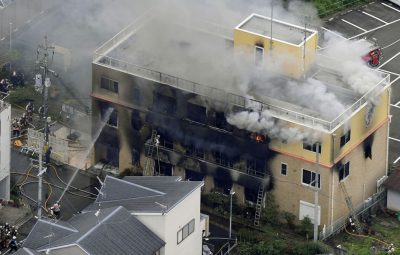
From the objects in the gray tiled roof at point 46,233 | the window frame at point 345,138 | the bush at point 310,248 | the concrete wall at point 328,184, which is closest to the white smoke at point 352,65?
the window frame at point 345,138

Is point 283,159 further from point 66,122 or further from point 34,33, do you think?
point 34,33

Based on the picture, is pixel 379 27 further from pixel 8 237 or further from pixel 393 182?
pixel 8 237

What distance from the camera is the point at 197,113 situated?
77.2 m

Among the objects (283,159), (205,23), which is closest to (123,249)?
(283,159)

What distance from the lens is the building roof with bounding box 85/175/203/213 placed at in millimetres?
68812

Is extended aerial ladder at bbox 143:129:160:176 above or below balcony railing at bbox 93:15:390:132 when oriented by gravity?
below

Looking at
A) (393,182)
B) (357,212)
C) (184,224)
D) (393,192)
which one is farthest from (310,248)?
(393,182)

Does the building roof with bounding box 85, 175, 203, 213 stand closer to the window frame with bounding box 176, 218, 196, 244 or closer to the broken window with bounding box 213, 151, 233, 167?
the window frame with bounding box 176, 218, 196, 244

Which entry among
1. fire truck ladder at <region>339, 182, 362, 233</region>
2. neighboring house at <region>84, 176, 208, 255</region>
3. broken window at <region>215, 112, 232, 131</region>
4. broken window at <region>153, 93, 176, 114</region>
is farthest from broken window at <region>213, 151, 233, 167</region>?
fire truck ladder at <region>339, 182, 362, 233</region>

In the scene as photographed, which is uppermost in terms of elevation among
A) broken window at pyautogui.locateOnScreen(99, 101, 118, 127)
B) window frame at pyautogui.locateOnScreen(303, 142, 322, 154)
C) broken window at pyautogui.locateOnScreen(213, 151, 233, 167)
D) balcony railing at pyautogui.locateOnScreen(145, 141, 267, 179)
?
window frame at pyautogui.locateOnScreen(303, 142, 322, 154)

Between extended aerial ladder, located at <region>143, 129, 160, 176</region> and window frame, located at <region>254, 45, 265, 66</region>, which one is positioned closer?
window frame, located at <region>254, 45, 265, 66</region>

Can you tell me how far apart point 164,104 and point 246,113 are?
5169mm

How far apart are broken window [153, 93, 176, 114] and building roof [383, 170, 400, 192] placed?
11862 millimetres

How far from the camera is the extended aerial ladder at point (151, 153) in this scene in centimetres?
7888
